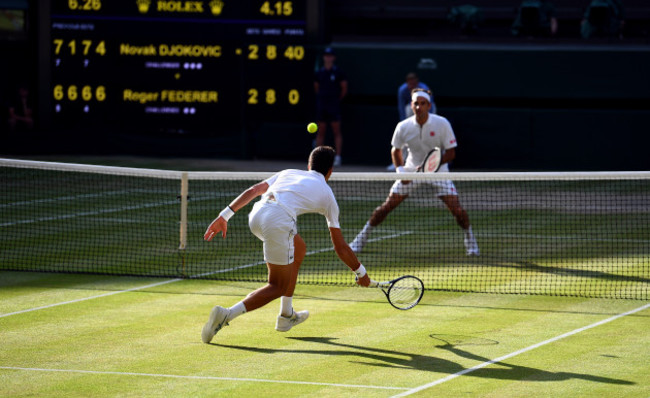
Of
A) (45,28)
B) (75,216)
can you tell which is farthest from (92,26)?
(75,216)

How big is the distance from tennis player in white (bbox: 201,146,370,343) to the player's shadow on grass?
324mm

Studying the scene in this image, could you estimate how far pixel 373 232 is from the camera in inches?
613

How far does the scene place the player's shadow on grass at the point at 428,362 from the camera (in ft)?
26.3

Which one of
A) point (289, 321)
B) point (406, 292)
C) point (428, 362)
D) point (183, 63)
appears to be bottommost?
point (428, 362)

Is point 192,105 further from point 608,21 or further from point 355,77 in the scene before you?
point 608,21

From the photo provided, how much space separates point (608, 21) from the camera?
74.7ft

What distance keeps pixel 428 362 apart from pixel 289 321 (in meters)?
1.46

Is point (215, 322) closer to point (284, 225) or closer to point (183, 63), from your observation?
point (284, 225)

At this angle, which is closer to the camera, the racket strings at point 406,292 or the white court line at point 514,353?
the white court line at point 514,353

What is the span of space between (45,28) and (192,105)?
343cm

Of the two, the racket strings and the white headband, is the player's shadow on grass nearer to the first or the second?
the racket strings

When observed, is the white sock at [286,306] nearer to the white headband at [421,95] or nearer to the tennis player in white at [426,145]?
the tennis player in white at [426,145]

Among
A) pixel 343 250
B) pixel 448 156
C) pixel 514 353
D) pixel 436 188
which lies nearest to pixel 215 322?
pixel 343 250

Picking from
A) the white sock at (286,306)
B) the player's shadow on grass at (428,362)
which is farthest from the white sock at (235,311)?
the white sock at (286,306)
